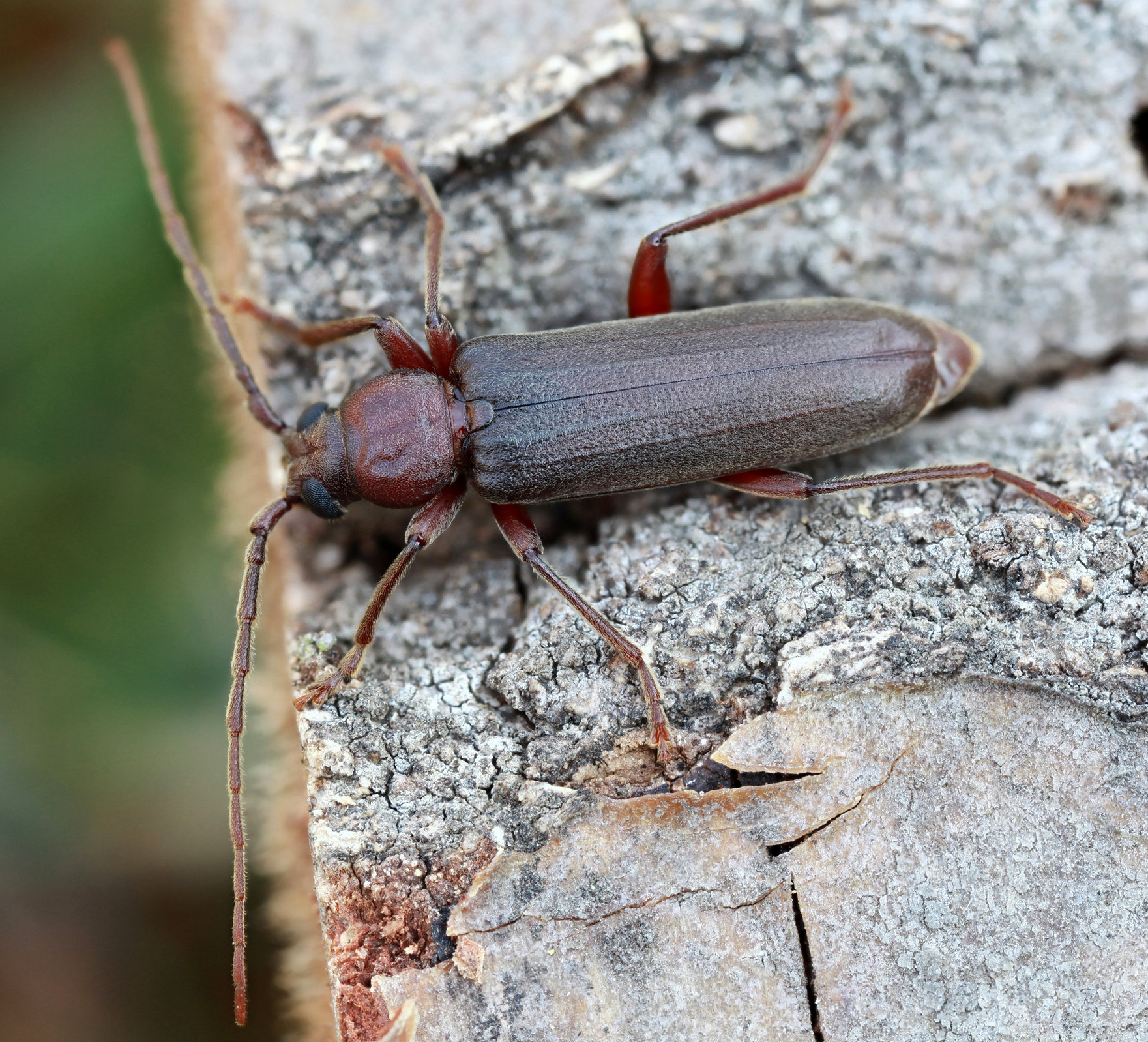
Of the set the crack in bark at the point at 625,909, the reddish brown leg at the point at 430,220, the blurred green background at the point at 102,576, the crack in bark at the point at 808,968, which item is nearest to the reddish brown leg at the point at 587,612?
the crack in bark at the point at 625,909

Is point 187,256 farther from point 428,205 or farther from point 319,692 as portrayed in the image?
point 319,692

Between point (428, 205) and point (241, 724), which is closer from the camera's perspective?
point (241, 724)

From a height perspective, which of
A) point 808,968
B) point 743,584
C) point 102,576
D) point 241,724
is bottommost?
point 808,968

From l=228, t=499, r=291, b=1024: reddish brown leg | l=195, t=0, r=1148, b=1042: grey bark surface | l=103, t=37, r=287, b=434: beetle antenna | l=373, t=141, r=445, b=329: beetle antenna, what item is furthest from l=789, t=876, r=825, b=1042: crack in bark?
l=103, t=37, r=287, b=434: beetle antenna

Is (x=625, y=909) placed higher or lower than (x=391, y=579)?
lower

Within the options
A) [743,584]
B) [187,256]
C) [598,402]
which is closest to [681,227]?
[598,402]

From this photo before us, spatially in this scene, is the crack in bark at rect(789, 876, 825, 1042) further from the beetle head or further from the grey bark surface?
the beetle head
